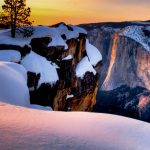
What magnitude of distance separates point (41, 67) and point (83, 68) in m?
15.0

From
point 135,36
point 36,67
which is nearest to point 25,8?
point 36,67

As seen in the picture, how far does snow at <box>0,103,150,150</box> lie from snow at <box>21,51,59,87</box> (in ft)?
62.3

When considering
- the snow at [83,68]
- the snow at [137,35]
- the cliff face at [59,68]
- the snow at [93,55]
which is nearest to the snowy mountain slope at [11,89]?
the cliff face at [59,68]

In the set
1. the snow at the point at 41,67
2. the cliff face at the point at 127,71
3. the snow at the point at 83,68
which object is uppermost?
the snow at the point at 41,67

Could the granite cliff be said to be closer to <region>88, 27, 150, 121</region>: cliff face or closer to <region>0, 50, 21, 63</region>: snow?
<region>88, 27, 150, 121</region>: cliff face

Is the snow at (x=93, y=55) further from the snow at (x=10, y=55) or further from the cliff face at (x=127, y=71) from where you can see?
the cliff face at (x=127, y=71)

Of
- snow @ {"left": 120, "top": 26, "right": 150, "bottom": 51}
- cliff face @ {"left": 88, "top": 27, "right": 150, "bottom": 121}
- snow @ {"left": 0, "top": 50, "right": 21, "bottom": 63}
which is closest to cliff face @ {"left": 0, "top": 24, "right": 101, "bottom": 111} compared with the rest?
snow @ {"left": 0, "top": 50, "right": 21, "bottom": 63}

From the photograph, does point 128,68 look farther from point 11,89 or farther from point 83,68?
point 11,89

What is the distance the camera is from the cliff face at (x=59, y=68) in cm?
2989

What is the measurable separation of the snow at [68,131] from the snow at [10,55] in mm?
17509

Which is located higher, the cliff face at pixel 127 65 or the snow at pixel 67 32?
the snow at pixel 67 32

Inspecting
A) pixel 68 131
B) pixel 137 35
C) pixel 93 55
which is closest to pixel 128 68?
pixel 137 35

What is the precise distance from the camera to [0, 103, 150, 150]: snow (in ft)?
24.4

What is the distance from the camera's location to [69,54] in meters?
41.8
